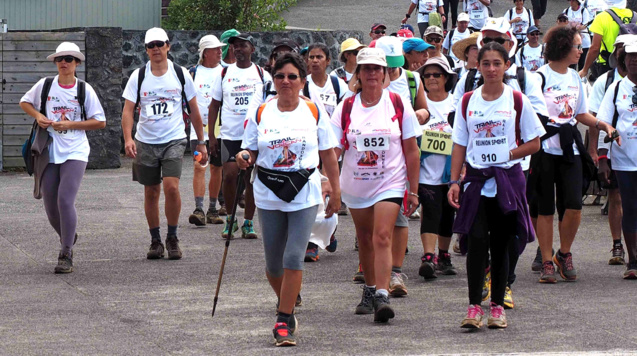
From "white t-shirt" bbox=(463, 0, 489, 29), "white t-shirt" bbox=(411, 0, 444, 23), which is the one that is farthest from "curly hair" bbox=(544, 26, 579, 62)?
"white t-shirt" bbox=(411, 0, 444, 23)

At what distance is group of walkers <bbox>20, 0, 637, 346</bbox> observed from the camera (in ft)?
23.3

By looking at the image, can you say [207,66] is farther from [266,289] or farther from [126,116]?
[266,289]

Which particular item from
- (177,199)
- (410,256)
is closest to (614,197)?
(410,256)

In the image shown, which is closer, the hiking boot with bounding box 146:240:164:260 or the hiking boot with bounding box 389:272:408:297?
the hiking boot with bounding box 389:272:408:297

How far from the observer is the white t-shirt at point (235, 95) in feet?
36.6

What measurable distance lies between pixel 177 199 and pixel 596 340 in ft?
14.9

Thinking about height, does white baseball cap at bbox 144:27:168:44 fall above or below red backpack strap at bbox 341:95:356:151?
above

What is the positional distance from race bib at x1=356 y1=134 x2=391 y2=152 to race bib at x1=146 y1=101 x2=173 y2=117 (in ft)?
9.58

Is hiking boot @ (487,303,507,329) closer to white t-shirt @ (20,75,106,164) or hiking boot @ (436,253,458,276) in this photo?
hiking boot @ (436,253,458,276)

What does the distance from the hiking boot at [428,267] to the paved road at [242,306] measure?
9 centimetres

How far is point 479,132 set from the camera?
292 inches

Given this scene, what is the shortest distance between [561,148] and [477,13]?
1227 cm

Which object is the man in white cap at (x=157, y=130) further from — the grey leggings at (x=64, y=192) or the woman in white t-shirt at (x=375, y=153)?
the woman in white t-shirt at (x=375, y=153)

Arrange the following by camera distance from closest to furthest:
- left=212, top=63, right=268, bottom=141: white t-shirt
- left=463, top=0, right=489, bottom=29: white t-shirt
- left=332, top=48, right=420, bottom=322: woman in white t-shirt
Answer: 1. left=332, top=48, right=420, bottom=322: woman in white t-shirt
2. left=212, top=63, right=268, bottom=141: white t-shirt
3. left=463, top=0, right=489, bottom=29: white t-shirt
